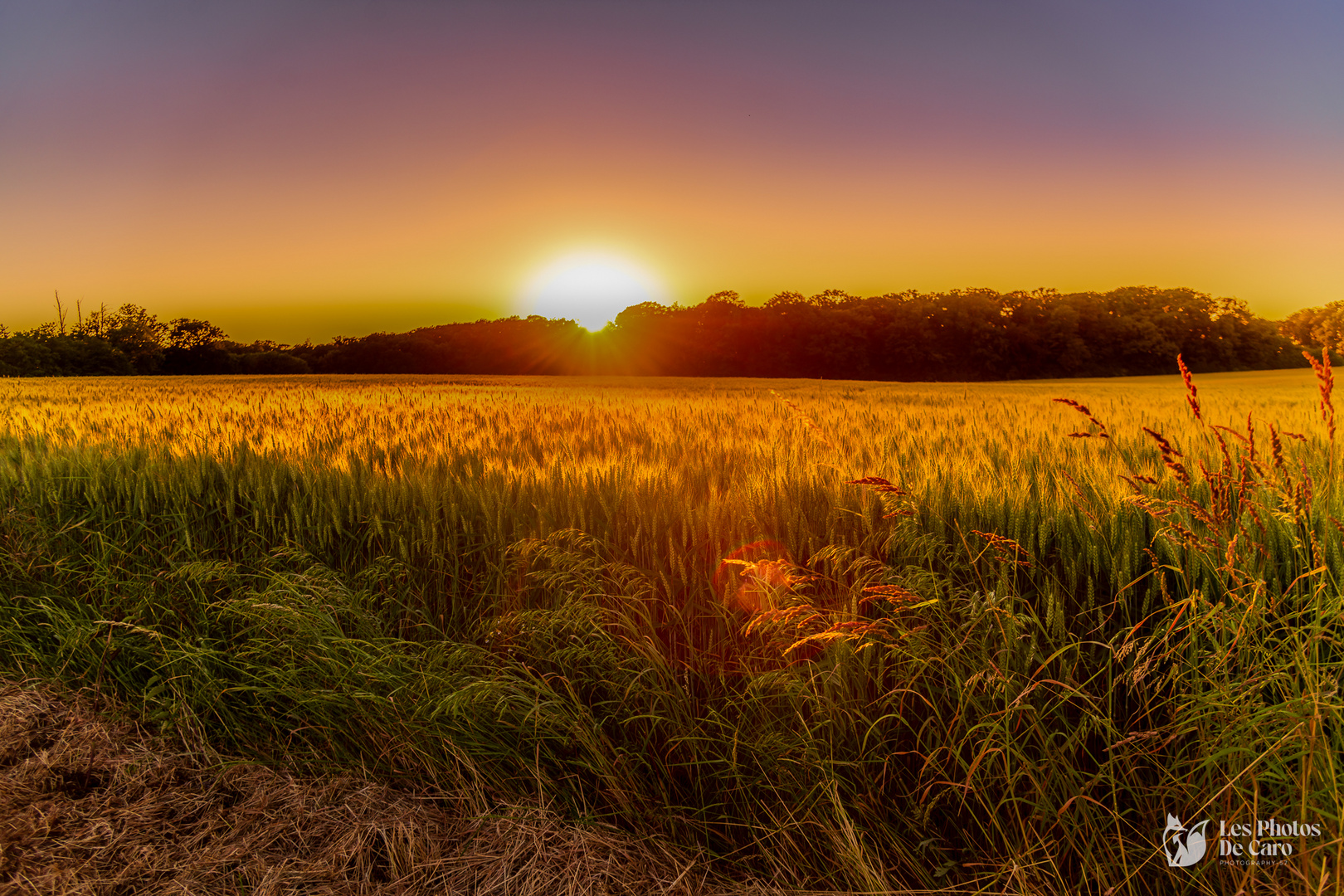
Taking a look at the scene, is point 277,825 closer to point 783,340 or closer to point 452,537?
point 452,537

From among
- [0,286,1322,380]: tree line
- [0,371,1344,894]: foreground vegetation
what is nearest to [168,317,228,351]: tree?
[0,286,1322,380]: tree line

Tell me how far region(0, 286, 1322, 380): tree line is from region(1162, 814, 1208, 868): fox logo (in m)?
54.4

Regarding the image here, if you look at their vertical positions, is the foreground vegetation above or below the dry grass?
above

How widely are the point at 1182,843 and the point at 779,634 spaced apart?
41.3 inches

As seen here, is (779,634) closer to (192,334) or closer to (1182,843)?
(1182,843)

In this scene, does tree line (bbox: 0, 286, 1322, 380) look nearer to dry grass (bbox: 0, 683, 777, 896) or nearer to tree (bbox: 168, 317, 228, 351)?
tree (bbox: 168, 317, 228, 351)

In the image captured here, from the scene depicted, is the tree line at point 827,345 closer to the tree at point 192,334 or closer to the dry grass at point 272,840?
the tree at point 192,334

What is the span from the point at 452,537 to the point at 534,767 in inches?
41.6

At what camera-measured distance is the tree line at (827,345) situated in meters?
57.1

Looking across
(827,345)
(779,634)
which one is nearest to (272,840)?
(779,634)

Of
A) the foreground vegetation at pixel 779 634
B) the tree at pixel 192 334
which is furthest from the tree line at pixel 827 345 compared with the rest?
the foreground vegetation at pixel 779 634

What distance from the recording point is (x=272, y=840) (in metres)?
2.21

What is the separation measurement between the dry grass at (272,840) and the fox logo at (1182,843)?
3.22 ft

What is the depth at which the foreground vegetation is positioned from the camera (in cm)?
169
